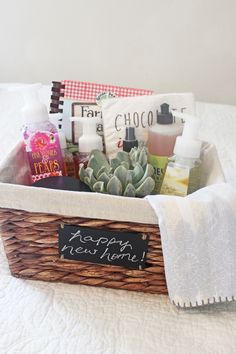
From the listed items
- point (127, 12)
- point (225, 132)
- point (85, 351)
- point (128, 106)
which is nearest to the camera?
point (85, 351)

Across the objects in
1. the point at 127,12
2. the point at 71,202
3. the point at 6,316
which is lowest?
the point at 6,316

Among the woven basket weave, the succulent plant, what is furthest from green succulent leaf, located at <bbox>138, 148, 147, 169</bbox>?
the woven basket weave

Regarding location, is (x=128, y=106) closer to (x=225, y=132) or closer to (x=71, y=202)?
(x=71, y=202)

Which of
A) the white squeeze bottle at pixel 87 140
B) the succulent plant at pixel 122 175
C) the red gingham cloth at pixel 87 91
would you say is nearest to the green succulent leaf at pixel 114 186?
the succulent plant at pixel 122 175

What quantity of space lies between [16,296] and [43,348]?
3.8 inches

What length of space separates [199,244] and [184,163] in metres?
0.13

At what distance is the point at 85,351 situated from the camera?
0.41 metres

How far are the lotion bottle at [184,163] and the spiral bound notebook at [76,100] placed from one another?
0.52ft

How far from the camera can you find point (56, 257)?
49 centimetres

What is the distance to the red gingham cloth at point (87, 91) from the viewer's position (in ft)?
2.10

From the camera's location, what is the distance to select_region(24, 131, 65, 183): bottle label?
0.53 metres

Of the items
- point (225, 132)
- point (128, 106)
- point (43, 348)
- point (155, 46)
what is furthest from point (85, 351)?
point (155, 46)

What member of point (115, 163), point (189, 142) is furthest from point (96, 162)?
point (189, 142)

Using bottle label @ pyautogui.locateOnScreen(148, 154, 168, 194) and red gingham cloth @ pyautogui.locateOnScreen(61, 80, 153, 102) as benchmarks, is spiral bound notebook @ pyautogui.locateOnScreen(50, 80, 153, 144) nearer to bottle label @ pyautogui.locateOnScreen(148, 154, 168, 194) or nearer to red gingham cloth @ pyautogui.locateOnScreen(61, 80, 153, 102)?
red gingham cloth @ pyautogui.locateOnScreen(61, 80, 153, 102)
